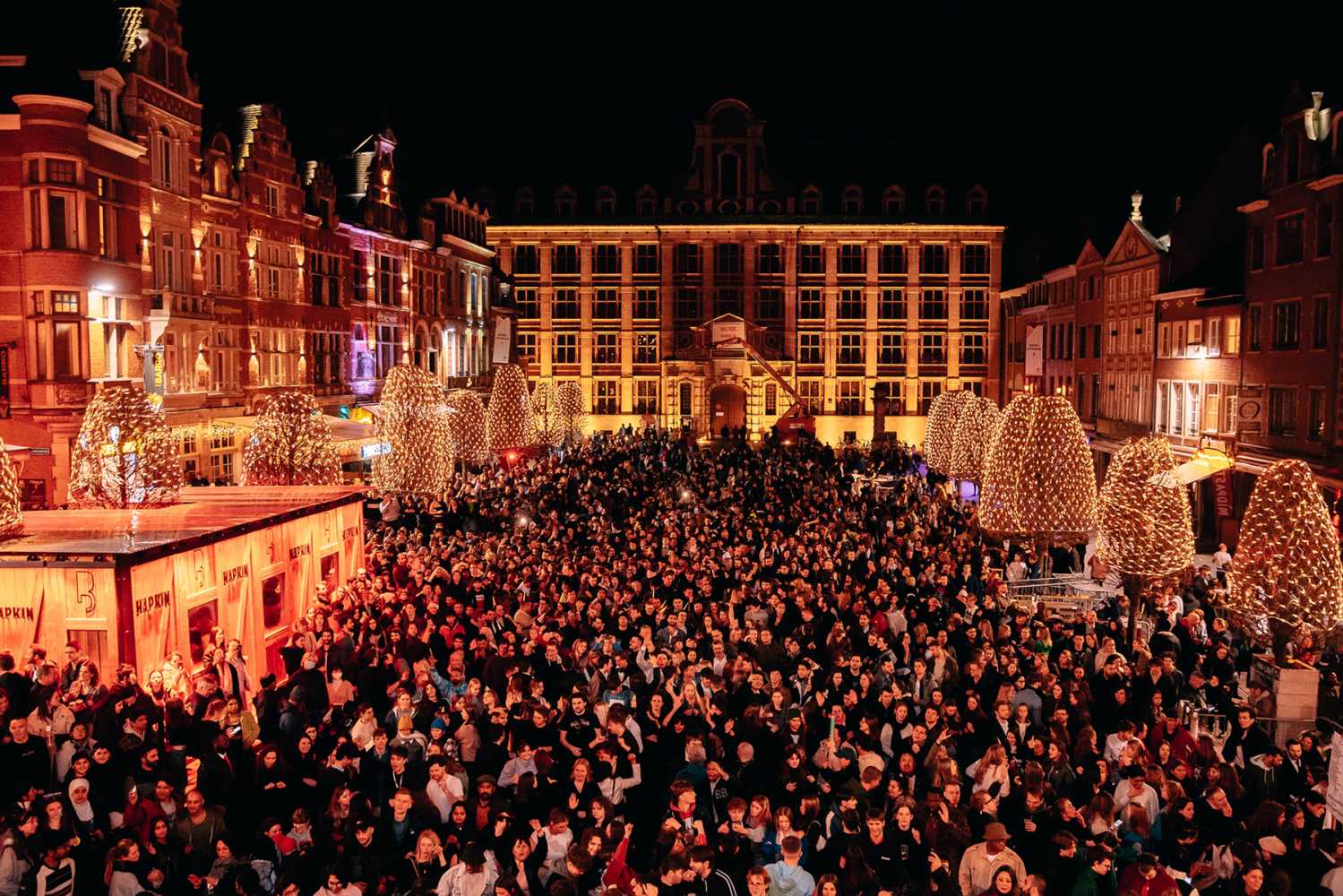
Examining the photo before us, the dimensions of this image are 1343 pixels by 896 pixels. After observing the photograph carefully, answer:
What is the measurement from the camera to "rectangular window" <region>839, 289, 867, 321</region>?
212ft

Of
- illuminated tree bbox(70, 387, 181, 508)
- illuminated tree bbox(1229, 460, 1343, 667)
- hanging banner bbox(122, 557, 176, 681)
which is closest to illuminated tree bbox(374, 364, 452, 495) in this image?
illuminated tree bbox(70, 387, 181, 508)

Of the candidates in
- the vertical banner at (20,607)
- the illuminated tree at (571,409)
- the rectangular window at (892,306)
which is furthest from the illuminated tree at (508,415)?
the rectangular window at (892,306)

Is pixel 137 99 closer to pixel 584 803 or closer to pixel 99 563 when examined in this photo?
pixel 99 563

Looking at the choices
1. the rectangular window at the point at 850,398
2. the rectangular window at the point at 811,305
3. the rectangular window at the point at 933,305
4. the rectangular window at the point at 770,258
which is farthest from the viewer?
the rectangular window at the point at 811,305

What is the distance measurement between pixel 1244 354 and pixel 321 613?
2762 centimetres

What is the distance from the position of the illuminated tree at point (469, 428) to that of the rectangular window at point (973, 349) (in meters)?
37.0

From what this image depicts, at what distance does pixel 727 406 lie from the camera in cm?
6391

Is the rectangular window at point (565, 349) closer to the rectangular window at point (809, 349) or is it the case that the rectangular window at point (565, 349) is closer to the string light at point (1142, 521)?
the rectangular window at point (809, 349)

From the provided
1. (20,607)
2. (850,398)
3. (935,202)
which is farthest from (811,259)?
(20,607)

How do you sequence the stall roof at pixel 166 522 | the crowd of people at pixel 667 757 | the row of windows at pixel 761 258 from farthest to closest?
the row of windows at pixel 761 258, the stall roof at pixel 166 522, the crowd of people at pixel 667 757

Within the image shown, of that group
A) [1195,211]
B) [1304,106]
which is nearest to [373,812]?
[1304,106]

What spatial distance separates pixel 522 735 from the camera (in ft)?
36.4

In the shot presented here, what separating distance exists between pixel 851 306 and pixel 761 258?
5.48 metres

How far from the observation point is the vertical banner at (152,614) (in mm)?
14602
